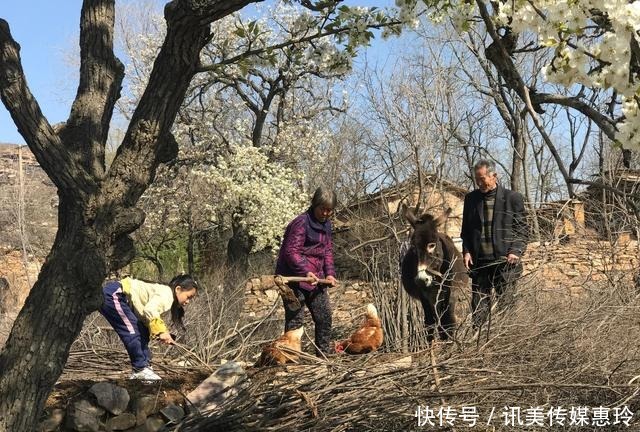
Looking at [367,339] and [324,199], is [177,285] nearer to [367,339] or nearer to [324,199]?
[324,199]

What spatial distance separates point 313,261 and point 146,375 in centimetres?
179

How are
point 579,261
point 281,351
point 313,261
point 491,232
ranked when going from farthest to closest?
point 579,261, point 491,232, point 313,261, point 281,351

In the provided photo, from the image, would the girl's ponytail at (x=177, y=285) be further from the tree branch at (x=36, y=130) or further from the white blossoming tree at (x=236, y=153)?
the white blossoming tree at (x=236, y=153)

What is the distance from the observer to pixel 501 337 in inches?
213

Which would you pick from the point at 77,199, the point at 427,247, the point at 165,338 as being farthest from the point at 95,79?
the point at 427,247

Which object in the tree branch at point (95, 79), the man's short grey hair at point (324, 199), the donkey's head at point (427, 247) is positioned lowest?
the donkey's head at point (427, 247)

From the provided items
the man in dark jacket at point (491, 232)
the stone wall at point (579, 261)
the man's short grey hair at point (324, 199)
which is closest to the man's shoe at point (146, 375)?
the man's short grey hair at point (324, 199)

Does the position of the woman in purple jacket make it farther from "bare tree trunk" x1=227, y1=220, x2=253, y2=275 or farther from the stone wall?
"bare tree trunk" x1=227, y1=220, x2=253, y2=275

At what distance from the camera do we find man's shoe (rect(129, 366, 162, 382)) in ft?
19.0

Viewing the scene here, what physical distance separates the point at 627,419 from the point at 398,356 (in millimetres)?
1810

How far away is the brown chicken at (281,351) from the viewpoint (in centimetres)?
562

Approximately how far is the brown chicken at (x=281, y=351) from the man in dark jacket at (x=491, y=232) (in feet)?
5.50

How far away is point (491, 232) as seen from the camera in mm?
6707

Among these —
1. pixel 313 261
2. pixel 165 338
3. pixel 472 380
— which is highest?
pixel 313 261
